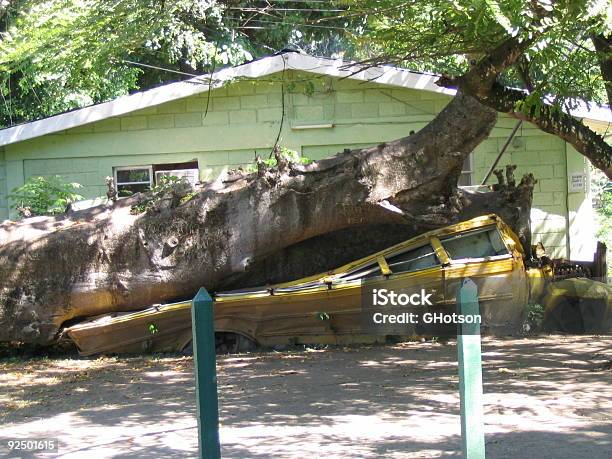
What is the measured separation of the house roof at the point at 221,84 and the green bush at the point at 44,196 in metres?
0.94

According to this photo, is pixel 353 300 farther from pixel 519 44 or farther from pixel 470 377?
pixel 470 377

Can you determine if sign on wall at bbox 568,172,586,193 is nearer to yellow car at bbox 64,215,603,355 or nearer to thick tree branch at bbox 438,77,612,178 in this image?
yellow car at bbox 64,215,603,355

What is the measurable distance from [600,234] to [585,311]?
1347 centimetres

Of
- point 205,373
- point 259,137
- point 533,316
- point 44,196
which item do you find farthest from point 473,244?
point 205,373

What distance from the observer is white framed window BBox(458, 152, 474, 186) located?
13.6m

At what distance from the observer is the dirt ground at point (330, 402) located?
586cm

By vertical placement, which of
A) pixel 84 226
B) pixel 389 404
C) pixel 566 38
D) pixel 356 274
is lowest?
pixel 389 404

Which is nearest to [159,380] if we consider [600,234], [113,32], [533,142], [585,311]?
[113,32]

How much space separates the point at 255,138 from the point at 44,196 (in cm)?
356

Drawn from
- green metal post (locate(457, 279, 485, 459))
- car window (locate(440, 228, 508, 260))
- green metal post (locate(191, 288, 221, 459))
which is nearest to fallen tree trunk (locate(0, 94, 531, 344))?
car window (locate(440, 228, 508, 260))

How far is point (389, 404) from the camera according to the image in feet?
23.4

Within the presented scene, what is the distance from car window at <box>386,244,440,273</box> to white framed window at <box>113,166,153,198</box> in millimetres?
5165

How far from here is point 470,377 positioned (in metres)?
3.79

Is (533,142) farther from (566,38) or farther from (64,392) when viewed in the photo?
(64,392)
